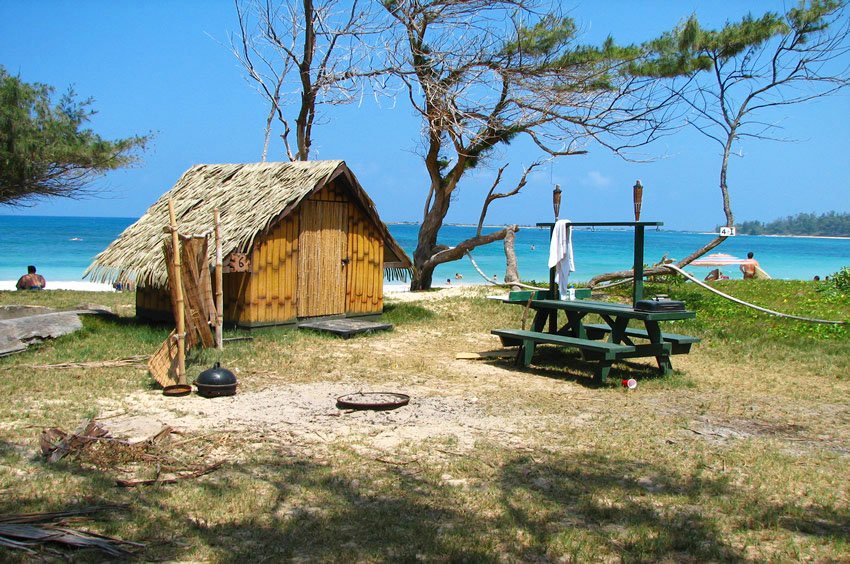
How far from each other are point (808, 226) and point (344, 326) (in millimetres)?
149731

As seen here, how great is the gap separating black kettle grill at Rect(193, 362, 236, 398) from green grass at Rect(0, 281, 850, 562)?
0.42 metres

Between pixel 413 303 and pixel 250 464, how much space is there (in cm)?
1027

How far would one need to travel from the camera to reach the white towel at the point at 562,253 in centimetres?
1062

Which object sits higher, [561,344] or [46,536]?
[561,344]

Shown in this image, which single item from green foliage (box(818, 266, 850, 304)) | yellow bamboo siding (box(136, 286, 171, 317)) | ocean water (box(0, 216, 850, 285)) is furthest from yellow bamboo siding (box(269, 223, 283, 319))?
ocean water (box(0, 216, 850, 285))

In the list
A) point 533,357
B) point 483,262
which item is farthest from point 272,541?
point 483,262

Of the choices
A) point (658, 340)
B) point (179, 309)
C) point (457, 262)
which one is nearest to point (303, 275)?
point (179, 309)

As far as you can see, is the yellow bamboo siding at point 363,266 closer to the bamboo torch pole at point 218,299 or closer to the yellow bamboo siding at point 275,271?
the yellow bamboo siding at point 275,271

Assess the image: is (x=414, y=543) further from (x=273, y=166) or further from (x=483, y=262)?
(x=483, y=262)

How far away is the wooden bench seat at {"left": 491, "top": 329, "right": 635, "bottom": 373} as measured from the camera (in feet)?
29.9

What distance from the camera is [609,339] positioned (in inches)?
403

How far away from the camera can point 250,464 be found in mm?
5953

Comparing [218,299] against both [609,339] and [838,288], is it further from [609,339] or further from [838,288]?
[838,288]

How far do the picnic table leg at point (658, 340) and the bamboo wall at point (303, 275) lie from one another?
5604 mm
